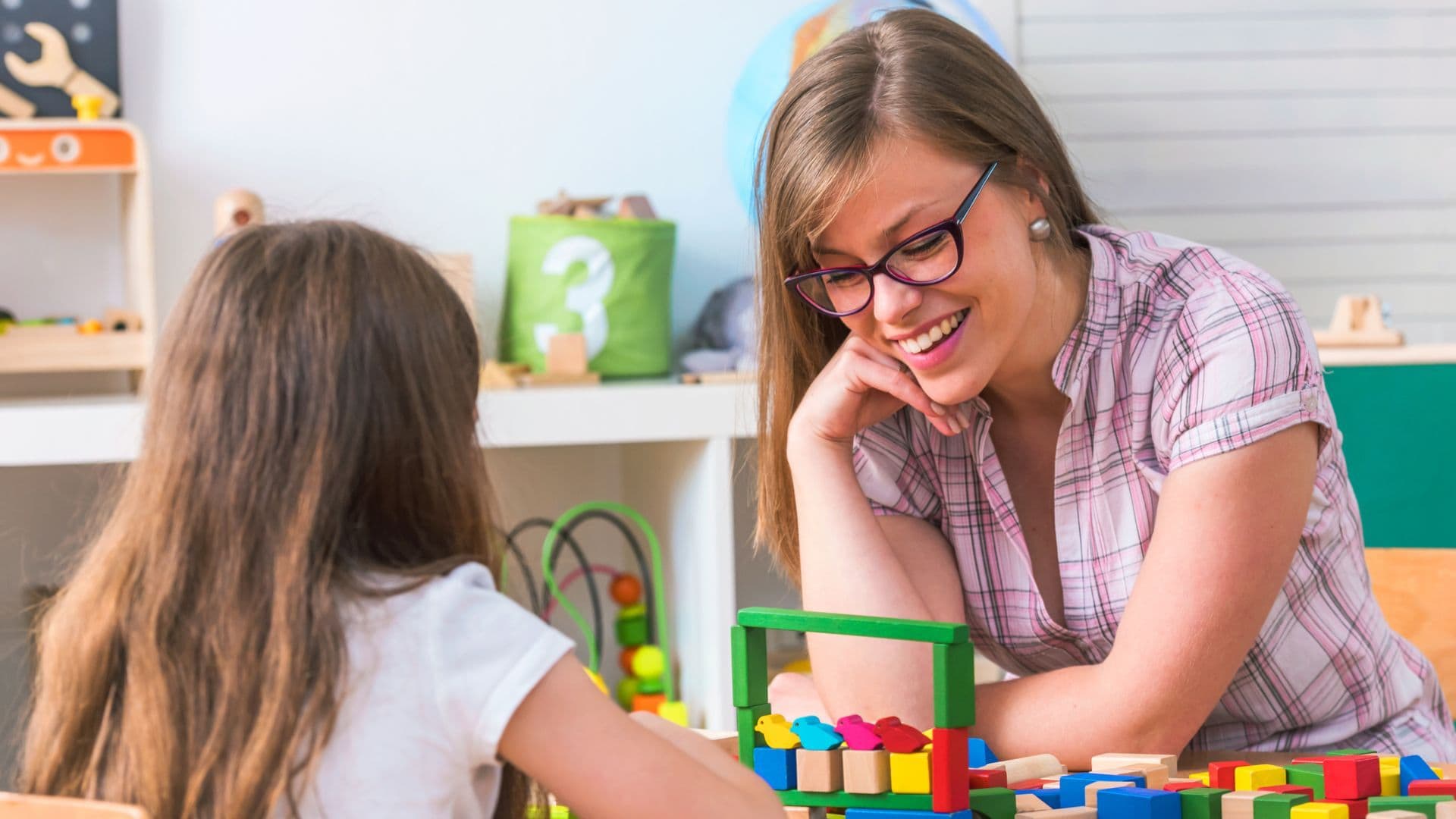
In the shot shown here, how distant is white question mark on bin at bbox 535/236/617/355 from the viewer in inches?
92.1

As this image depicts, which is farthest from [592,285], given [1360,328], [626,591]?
[1360,328]

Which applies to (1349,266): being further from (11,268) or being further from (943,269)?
(11,268)

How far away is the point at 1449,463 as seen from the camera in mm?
2195

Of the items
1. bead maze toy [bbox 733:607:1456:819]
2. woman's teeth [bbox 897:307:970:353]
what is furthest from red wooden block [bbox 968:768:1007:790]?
woman's teeth [bbox 897:307:970:353]

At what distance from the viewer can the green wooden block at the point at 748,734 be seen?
78 centimetres

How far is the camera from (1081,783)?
29.7 inches

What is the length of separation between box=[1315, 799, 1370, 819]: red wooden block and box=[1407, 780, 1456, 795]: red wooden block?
0.12ft

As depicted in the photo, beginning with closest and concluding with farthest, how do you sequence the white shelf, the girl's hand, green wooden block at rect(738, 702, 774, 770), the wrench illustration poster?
green wooden block at rect(738, 702, 774, 770)
the girl's hand
the white shelf
the wrench illustration poster

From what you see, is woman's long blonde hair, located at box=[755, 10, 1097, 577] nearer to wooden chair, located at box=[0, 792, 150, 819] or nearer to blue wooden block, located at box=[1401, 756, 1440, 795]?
blue wooden block, located at box=[1401, 756, 1440, 795]

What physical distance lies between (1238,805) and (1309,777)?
0.29ft

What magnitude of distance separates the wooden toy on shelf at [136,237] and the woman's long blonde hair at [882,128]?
1490mm

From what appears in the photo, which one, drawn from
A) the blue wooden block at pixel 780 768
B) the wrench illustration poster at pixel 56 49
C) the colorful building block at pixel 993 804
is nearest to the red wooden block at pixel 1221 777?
the colorful building block at pixel 993 804

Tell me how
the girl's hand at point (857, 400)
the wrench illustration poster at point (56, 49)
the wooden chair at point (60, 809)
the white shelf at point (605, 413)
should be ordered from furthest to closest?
the wrench illustration poster at point (56, 49) → the white shelf at point (605, 413) → the girl's hand at point (857, 400) → the wooden chair at point (60, 809)

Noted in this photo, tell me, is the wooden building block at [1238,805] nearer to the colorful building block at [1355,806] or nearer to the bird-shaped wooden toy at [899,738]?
the colorful building block at [1355,806]
